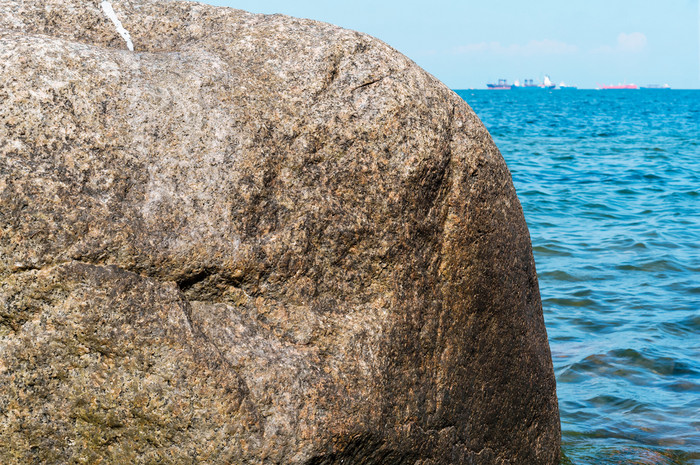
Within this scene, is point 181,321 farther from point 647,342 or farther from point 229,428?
point 647,342

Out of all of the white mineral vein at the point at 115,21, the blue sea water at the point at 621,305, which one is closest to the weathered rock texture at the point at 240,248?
the white mineral vein at the point at 115,21

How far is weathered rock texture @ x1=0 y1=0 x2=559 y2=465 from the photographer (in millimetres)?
2068

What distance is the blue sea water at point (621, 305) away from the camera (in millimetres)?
4172

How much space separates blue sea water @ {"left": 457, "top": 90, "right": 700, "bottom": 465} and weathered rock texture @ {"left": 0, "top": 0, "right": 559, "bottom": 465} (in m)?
1.81

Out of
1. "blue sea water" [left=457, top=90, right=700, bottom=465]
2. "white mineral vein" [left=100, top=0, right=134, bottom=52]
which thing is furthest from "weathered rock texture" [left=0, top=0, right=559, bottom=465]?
"blue sea water" [left=457, top=90, right=700, bottom=465]

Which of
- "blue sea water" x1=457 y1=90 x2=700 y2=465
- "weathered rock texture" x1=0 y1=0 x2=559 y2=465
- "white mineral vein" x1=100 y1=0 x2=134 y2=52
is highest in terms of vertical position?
"white mineral vein" x1=100 y1=0 x2=134 y2=52

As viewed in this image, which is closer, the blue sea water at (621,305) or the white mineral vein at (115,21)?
the white mineral vein at (115,21)

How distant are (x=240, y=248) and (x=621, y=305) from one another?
5.14 metres

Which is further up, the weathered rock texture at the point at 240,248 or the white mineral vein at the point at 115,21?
the white mineral vein at the point at 115,21

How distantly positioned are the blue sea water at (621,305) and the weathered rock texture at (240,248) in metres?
1.81

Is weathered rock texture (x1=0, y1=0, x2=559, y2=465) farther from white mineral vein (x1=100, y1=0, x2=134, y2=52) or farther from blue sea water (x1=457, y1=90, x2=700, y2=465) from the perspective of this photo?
blue sea water (x1=457, y1=90, x2=700, y2=465)

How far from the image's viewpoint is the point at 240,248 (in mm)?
2232

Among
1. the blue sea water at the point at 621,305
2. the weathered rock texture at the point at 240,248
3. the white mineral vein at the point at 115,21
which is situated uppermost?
the white mineral vein at the point at 115,21

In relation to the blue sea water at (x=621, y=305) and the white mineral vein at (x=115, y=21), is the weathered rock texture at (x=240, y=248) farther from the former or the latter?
the blue sea water at (x=621, y=305)
